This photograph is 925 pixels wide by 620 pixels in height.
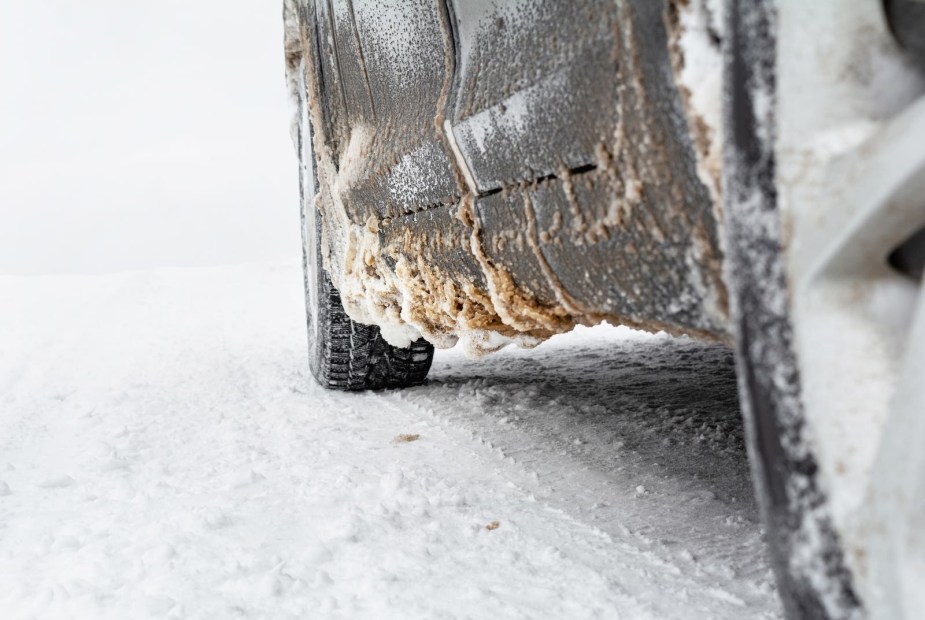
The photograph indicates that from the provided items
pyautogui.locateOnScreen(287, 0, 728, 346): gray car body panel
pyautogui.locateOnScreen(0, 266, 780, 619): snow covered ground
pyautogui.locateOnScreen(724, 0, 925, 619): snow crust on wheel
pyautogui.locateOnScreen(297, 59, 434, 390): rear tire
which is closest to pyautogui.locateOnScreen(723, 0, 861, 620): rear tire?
pyautogui.locateOnScreen(724, 0, 925, 619): snow crust on wheel

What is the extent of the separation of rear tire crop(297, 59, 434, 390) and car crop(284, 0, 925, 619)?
1.07 m

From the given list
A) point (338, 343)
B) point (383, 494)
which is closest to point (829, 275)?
point (383, 494)

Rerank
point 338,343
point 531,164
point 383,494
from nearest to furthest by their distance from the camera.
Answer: point 531,164 < point 383,494 < point 338,343

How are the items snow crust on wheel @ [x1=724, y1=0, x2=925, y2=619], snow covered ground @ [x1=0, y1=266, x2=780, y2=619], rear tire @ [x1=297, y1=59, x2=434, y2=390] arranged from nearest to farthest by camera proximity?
snow crust on wheel @ [x1=724, y1=0, x2=925, y2=619]
snow covered ground @ [x1=0, y1=266, x2=780, y2=619]
rear tire @ [x1=297, y1=59, x2=434, y2=390]

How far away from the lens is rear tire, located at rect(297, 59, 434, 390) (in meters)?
2.32

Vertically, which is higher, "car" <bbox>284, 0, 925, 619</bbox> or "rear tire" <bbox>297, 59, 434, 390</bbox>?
"car" <bbox>284, 0, 925, 619</bbox>

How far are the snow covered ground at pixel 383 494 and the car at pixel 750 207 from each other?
43 centimetres

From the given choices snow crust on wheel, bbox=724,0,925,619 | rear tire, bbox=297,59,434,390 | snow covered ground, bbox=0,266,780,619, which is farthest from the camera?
rear tire, bbox=297,59,434,390

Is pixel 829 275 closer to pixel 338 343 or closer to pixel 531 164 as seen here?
pixel 531 164

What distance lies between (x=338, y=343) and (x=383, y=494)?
984 mm

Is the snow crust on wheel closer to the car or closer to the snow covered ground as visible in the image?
the car

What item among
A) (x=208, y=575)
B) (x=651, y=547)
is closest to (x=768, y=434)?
(x=651, y=547)

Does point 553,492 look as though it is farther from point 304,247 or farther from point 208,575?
point 304,247

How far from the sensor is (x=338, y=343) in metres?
2.38
